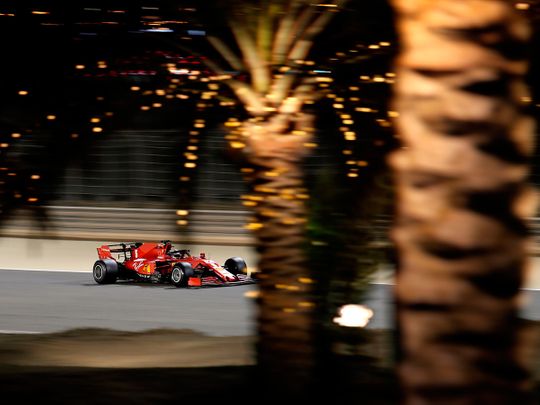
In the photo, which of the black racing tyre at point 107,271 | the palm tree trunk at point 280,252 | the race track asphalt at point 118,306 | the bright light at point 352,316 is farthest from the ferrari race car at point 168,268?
the palm tree trunk at point 280,252

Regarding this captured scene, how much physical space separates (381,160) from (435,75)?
4194 mm

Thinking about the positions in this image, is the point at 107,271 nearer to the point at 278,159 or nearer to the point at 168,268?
the point at 168,268

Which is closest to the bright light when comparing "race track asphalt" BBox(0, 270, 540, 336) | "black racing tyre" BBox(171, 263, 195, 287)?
"race track asphalt" BBox(0, 270, 540, 336)

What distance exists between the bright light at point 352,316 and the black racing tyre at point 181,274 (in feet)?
27.5

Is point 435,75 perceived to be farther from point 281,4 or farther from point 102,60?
point 102,60

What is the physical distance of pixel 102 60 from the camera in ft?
23.8

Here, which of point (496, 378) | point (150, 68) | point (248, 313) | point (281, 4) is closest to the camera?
point (496, 378)

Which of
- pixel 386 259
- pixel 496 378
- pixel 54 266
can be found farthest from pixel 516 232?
pixel 54 266

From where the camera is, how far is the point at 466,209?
98.7 inches

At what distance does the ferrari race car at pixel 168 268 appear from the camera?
15578 mm

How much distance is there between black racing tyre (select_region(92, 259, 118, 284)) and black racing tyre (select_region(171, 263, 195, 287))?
1052 millimetres

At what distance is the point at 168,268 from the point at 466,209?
13.5 meters

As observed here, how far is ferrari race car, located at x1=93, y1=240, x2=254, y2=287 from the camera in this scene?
1558cm

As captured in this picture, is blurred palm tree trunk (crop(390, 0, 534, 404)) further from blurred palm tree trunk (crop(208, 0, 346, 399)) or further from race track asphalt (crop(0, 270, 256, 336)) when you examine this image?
race track asphalt (crop(0, 270, 256, 336))
